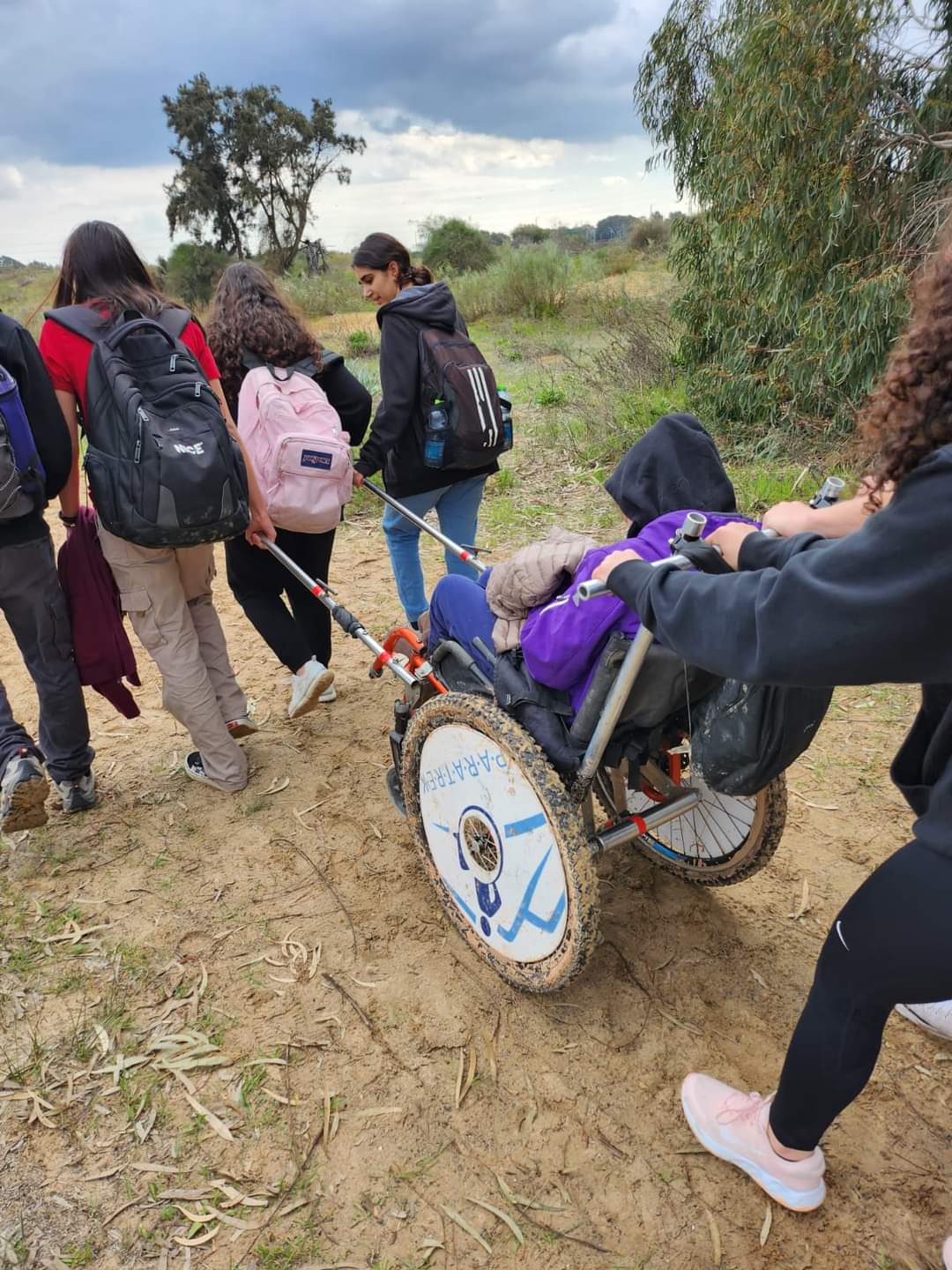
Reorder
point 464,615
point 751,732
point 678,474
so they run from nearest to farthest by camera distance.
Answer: point 751,732, point 678,474, point 464,615

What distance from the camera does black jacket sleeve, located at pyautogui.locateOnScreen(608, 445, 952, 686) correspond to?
112 cm

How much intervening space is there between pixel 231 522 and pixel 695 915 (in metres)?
2.04

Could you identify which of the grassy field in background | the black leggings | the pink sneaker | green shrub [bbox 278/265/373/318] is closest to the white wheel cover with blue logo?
the pink sneaker

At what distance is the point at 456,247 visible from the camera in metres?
25.6

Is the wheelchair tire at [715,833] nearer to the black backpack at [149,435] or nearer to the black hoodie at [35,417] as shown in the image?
the black backpack at [149,435]

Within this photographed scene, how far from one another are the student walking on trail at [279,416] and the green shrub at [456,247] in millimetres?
23217

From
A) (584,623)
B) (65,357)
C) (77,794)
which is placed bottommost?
(77,794)

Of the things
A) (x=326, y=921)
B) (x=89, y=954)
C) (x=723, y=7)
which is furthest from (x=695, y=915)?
(x=723, y=7)

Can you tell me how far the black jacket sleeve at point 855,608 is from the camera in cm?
112

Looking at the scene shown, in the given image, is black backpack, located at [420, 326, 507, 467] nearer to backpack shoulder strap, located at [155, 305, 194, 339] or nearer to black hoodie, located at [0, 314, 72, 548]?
backpack shoulder strap, located at [155, 305, 194, 339]

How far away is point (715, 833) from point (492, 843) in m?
0.79

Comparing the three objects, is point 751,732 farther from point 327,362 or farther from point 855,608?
point 327,362

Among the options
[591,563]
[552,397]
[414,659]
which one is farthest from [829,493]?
[552,397]

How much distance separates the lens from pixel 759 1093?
6.95 feet
